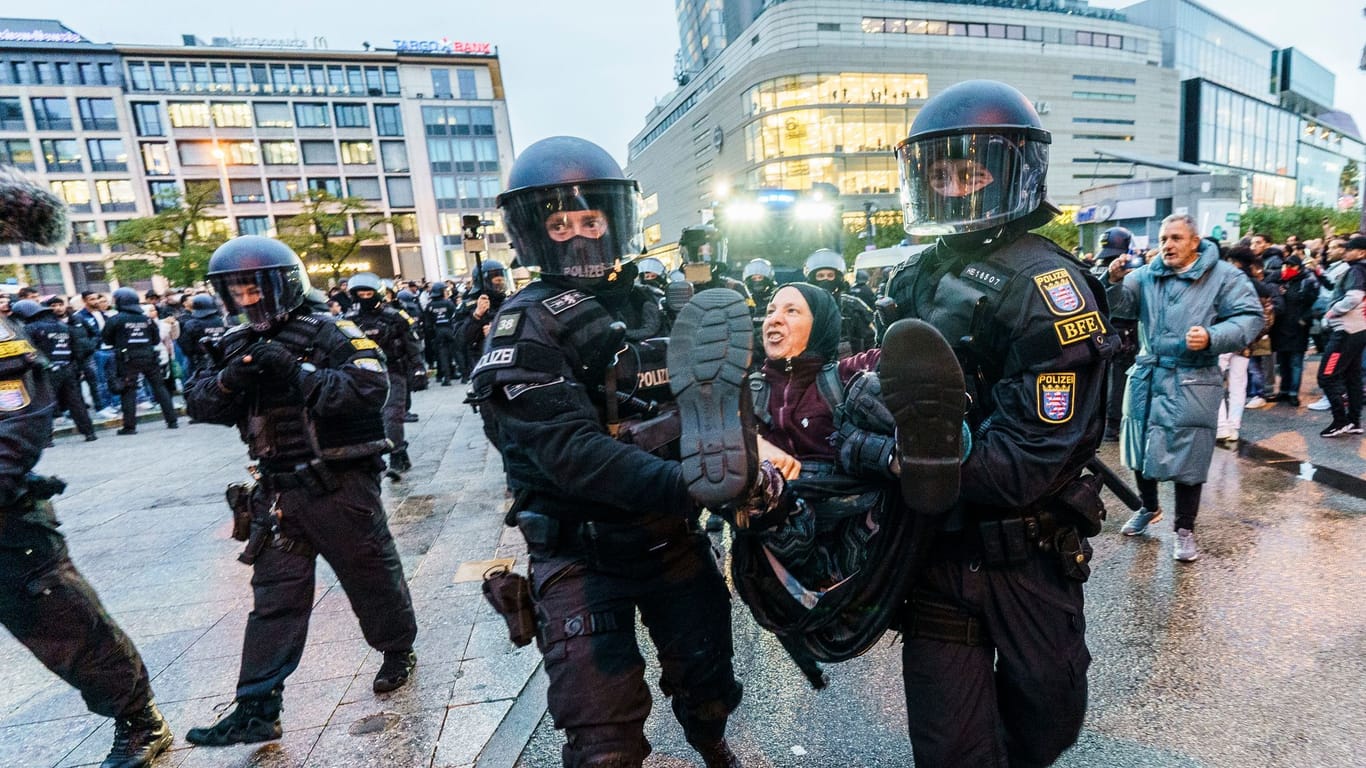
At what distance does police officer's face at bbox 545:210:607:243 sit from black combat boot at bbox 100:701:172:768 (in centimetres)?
273

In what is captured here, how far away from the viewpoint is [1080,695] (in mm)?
1700

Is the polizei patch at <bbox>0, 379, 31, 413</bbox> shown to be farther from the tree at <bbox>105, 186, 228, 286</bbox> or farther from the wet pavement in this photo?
the tree at <bbox>105, 186, 228, 286</bbox>

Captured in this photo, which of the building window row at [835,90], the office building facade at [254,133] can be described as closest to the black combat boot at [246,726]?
the office building facade at [254,133]

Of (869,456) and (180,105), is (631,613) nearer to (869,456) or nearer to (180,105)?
(869,456)

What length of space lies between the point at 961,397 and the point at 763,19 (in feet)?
231

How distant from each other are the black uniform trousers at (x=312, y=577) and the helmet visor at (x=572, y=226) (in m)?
1.68

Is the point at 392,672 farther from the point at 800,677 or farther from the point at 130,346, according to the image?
the point at 130,346

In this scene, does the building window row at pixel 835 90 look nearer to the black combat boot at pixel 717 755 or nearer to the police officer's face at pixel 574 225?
the police officer's face at pixel 574 225

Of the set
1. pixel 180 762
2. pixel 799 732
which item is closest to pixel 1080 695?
pixel 799 732

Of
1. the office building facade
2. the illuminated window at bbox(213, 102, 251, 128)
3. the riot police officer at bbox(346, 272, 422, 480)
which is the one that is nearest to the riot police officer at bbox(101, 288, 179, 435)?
the riot police officer at bbox(346, 272, 422, 480)

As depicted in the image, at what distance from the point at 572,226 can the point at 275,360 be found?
162 cm

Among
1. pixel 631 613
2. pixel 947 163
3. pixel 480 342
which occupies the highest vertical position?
pixel 947 163

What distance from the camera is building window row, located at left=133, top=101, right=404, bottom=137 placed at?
163ft

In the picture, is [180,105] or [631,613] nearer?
[631,613]
